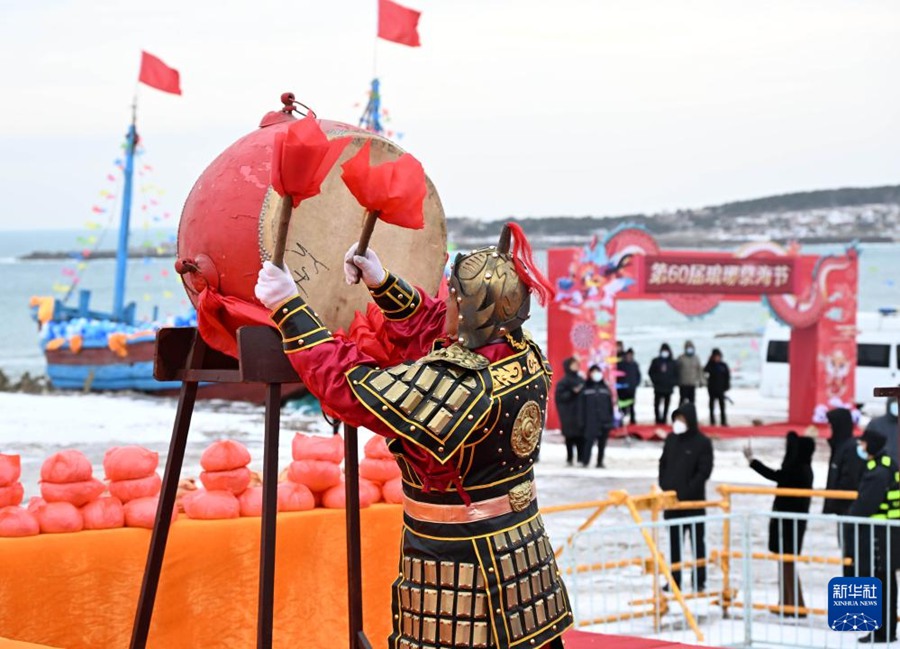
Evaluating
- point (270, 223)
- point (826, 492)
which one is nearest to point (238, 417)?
point (826, 492)

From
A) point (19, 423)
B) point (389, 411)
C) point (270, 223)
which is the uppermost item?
point (270, 223)

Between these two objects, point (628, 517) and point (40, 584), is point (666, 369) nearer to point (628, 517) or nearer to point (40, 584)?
point (628, 517)

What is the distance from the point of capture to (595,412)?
15125mm

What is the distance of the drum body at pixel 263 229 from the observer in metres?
4.05

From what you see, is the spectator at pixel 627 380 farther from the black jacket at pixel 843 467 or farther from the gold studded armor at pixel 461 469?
the gold studded armor at pixel 461 469

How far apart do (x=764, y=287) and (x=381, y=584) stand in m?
14.8

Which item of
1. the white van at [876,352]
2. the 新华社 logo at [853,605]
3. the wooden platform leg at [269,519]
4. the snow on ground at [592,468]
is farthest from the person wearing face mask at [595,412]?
the wooden platform leg at [269,519]

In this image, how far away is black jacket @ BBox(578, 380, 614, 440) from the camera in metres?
14.6

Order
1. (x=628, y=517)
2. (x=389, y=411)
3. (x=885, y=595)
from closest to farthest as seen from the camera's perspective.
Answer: (x=389, y=411)
(x=885, y=595)
(x=628, y=517)

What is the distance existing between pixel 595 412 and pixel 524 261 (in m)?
11.6

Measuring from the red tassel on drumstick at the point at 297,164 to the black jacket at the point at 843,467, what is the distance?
5.78 meters

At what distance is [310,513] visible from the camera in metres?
5.46

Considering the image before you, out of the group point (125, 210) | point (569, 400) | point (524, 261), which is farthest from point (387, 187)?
point (125, 210)

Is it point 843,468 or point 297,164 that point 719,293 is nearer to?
point 843,468
